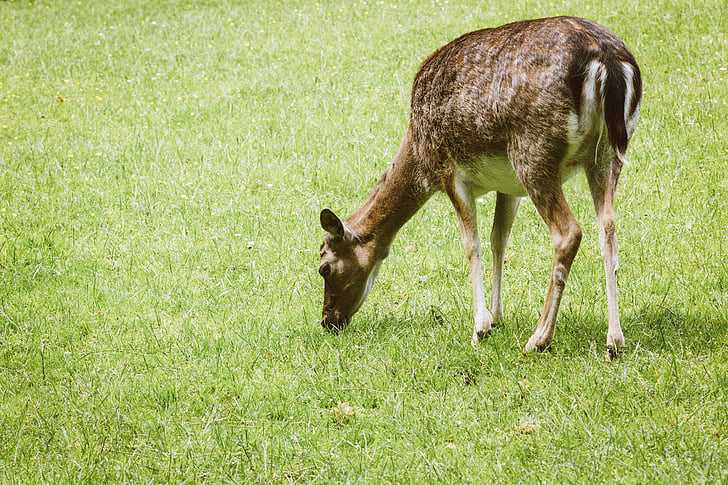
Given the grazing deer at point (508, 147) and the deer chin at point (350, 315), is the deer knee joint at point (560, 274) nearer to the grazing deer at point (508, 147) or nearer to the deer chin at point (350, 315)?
the grazing deer at point (508, 147)

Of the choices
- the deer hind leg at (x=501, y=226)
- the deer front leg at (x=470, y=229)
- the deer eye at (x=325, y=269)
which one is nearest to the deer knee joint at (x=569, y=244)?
the deer front leg at (x=470, y=229)

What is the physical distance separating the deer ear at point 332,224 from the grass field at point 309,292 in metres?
0.72

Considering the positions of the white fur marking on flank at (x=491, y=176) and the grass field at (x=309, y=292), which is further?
the white fur marking on flank at (x=491, y=176)

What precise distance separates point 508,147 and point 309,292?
2446mm

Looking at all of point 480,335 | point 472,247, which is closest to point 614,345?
point 480,335

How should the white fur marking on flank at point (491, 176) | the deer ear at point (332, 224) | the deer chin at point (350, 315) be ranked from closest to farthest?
the white fur marking on flank at point (491, 176) → the deer ear at point (332, 224) → the deer chin at point (350, 315)

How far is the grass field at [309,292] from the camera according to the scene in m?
5.23

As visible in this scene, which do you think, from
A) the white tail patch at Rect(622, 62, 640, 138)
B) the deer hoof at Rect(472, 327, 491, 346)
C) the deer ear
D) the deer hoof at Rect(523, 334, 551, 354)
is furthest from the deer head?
the white tail patch at Rect(622, 62, 640, 138)

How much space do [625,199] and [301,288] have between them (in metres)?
3.16

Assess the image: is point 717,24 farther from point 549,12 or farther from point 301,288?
point 301,288

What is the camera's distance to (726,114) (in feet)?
34.3

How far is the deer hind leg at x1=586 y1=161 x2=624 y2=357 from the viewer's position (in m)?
5.96

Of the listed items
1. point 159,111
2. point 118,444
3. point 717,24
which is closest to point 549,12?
point 717,24

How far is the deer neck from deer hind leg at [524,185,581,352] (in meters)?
1.31
